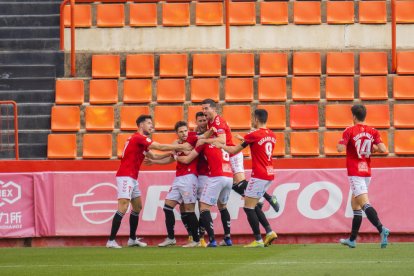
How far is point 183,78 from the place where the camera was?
22438mm

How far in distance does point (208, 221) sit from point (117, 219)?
1.55 m

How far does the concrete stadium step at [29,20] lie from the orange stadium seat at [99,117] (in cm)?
280

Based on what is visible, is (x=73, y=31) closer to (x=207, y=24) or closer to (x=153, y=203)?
(x=207, y=24)

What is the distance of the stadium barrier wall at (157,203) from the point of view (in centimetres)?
1798

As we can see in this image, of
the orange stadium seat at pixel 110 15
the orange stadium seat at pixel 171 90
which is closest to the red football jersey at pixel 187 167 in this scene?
the orange stadium seat at pixel 171 90

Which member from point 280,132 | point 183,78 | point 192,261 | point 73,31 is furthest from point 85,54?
point 192,261

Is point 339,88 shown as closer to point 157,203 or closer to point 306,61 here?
point 306,61

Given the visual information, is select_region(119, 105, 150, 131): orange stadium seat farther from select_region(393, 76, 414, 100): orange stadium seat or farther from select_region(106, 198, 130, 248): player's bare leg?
select_region(393, 76, 414, 100): orange stadium seat

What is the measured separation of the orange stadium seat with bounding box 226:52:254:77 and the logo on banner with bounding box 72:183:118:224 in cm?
525

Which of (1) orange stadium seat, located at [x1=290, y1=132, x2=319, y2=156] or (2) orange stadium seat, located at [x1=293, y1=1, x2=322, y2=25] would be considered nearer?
(1) orange stadium seat, located at [x1=290, y1=132, x2=319, y2=156]

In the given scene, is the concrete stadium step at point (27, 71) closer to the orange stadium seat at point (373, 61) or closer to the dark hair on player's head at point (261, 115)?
the orange stadium seat at point (373, 61)

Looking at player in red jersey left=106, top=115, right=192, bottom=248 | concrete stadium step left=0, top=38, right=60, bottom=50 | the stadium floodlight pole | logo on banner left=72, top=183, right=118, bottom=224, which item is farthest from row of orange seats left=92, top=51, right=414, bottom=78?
player in red jersey left=106, top=115, right=192, bottom=248

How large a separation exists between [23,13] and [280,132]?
6.71 meters

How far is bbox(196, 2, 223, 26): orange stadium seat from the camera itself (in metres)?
23.0
